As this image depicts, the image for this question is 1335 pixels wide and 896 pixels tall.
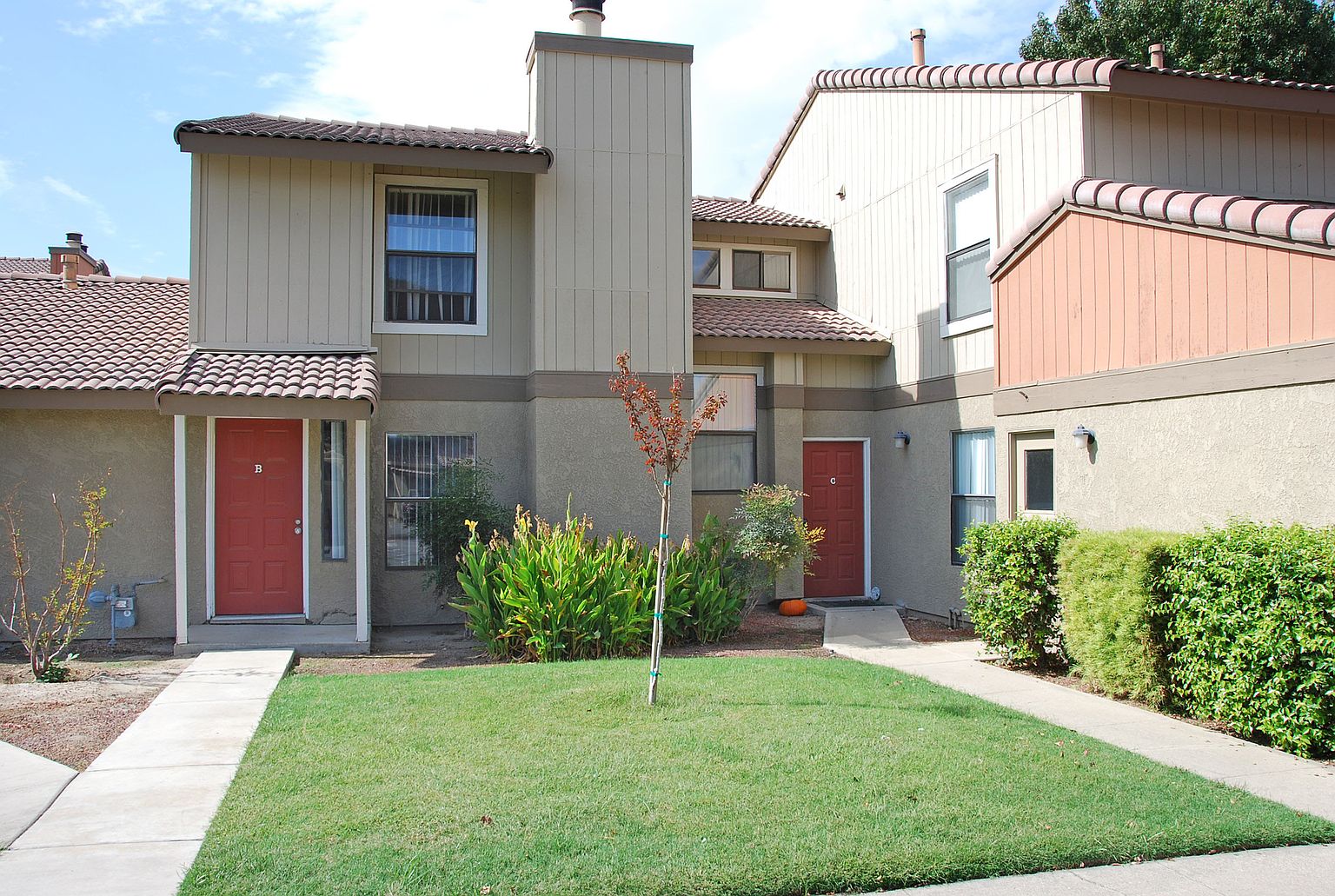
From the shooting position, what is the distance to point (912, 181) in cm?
1420

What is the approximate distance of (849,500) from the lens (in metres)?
15.3

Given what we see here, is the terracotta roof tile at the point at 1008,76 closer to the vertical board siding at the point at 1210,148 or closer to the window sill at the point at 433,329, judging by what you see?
the vertical board siding at the point at 1210,148

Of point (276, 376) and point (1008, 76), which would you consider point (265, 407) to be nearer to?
point (276, 376)

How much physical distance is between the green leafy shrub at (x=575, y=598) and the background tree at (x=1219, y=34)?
52.7 feet

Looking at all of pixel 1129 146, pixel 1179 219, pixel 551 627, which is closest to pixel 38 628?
pixel 551 627

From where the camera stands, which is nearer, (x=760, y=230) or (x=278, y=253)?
(x=278, y=253)

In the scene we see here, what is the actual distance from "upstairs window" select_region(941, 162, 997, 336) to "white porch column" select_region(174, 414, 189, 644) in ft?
30.1

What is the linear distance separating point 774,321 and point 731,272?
5.44ft

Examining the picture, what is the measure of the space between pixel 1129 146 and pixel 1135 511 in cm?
439

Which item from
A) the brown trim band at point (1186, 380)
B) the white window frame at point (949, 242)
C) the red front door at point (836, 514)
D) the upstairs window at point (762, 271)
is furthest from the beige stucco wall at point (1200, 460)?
the upstairs window at point (762, 271)

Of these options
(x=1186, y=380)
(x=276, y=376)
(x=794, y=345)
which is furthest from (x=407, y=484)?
(x=1186, y=380)

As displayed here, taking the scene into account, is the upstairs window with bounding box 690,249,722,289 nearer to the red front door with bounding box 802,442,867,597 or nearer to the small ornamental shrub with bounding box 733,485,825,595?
the red front door with bounding box 802,442,867,597

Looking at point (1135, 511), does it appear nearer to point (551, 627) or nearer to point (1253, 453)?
point (1253, 453)

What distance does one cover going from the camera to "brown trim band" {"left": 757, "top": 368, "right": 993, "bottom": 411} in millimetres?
13188
